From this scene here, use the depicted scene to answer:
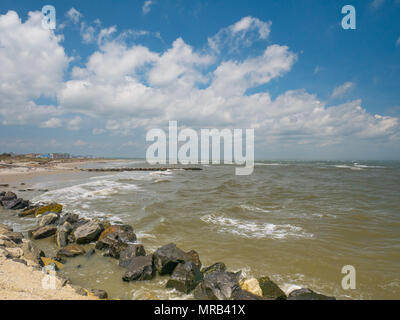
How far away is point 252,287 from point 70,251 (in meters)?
6.52

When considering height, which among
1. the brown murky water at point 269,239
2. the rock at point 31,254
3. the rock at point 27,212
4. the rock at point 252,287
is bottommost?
the brown murky water at point 269,239

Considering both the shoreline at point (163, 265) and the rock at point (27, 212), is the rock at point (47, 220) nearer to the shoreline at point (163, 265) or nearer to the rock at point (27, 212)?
the shoreline at point (163, 265)

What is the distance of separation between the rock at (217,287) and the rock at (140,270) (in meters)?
1.58

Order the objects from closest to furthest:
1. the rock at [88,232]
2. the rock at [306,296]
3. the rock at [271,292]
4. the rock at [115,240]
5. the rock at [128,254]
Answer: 1. the rock at [306,296]
2. the rock at [271,292]
3. the rock at [128,254]
4. the rock at [115,240]
5. the rock at [88,232]

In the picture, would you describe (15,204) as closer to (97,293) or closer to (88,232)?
(88,232)

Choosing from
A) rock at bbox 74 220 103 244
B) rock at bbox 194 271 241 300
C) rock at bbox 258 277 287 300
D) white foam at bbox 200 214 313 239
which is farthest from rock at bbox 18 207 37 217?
rock at bbox 258 277 287 300

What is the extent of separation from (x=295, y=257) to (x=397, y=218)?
1015 centimetres

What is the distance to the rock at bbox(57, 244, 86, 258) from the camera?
7051 mm

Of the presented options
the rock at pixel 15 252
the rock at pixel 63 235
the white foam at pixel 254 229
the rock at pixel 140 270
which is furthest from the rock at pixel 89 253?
the white foam at pixel 254 229

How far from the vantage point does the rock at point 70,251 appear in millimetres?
7051

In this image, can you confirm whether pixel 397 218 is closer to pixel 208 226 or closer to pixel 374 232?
pixel 374 232

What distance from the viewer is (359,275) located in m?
6.36
